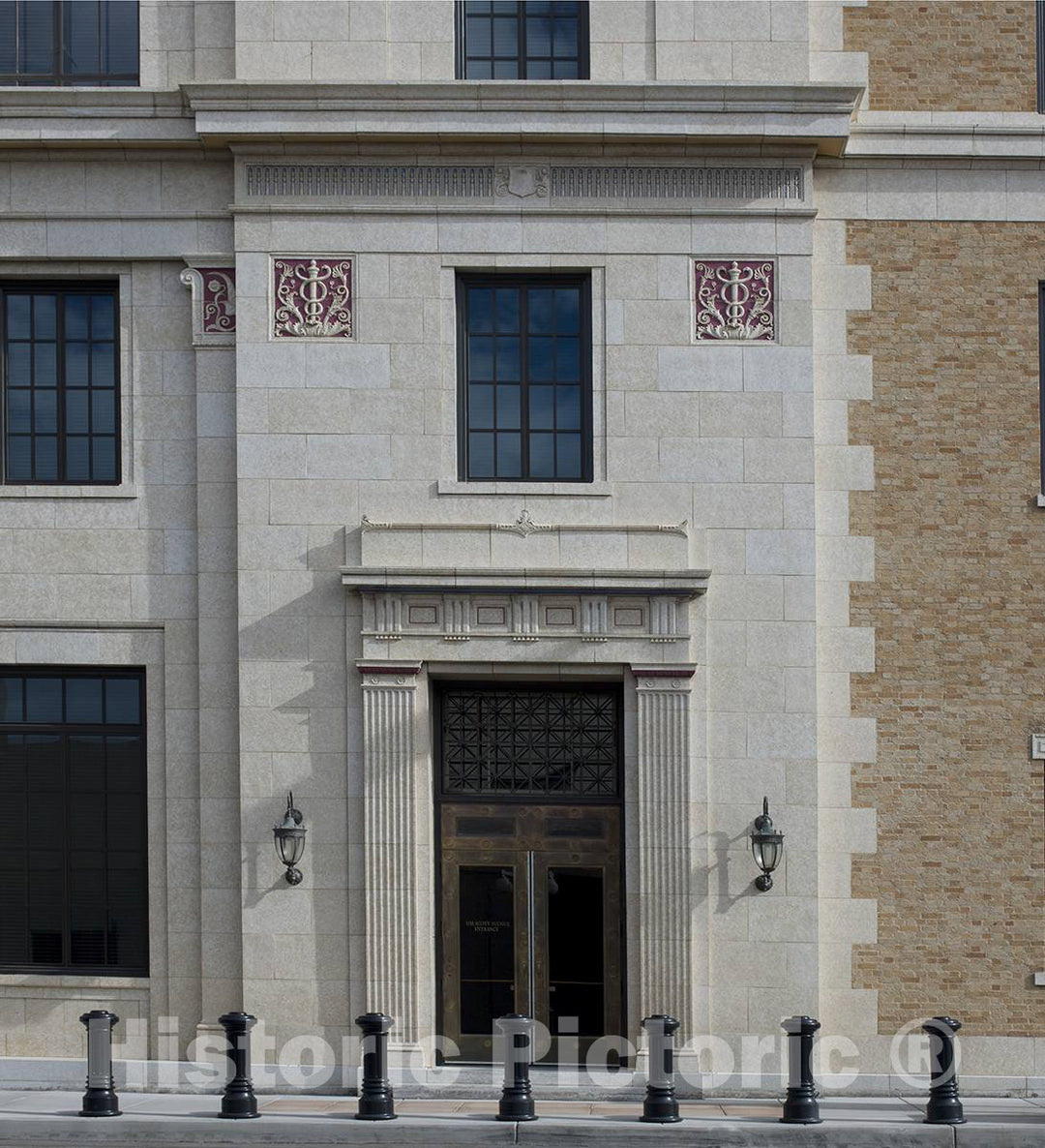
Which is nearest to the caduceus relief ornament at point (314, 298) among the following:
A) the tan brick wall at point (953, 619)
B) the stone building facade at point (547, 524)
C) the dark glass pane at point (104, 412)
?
the stone building facade at point (547, 524)

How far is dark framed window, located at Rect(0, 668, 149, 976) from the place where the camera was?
50.2 feet

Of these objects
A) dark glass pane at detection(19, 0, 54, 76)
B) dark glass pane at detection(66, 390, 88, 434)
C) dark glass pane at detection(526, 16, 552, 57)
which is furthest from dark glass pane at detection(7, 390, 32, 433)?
dark glass pane at detection(526, 16, 552, 57)

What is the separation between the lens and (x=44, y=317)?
51.3 ft

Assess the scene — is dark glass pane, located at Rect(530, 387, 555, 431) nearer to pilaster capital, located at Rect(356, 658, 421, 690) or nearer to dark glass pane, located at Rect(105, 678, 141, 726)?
pilaster capital, located at Rect(356, 658, 421, 690)

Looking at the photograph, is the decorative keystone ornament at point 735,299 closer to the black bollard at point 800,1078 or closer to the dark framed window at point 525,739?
the dark framed window at point 525,739

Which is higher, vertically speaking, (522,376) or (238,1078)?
(522,376)

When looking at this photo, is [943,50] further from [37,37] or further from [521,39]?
[37,37]

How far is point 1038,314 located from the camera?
15367 mm

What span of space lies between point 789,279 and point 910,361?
148 centimetres

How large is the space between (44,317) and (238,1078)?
25.4 feet

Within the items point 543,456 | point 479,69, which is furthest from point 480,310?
point 479,69

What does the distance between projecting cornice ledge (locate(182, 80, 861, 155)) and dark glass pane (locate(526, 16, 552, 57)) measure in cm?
89

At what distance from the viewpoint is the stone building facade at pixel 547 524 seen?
1474cm

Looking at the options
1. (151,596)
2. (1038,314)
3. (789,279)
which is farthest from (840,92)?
(151,596)
